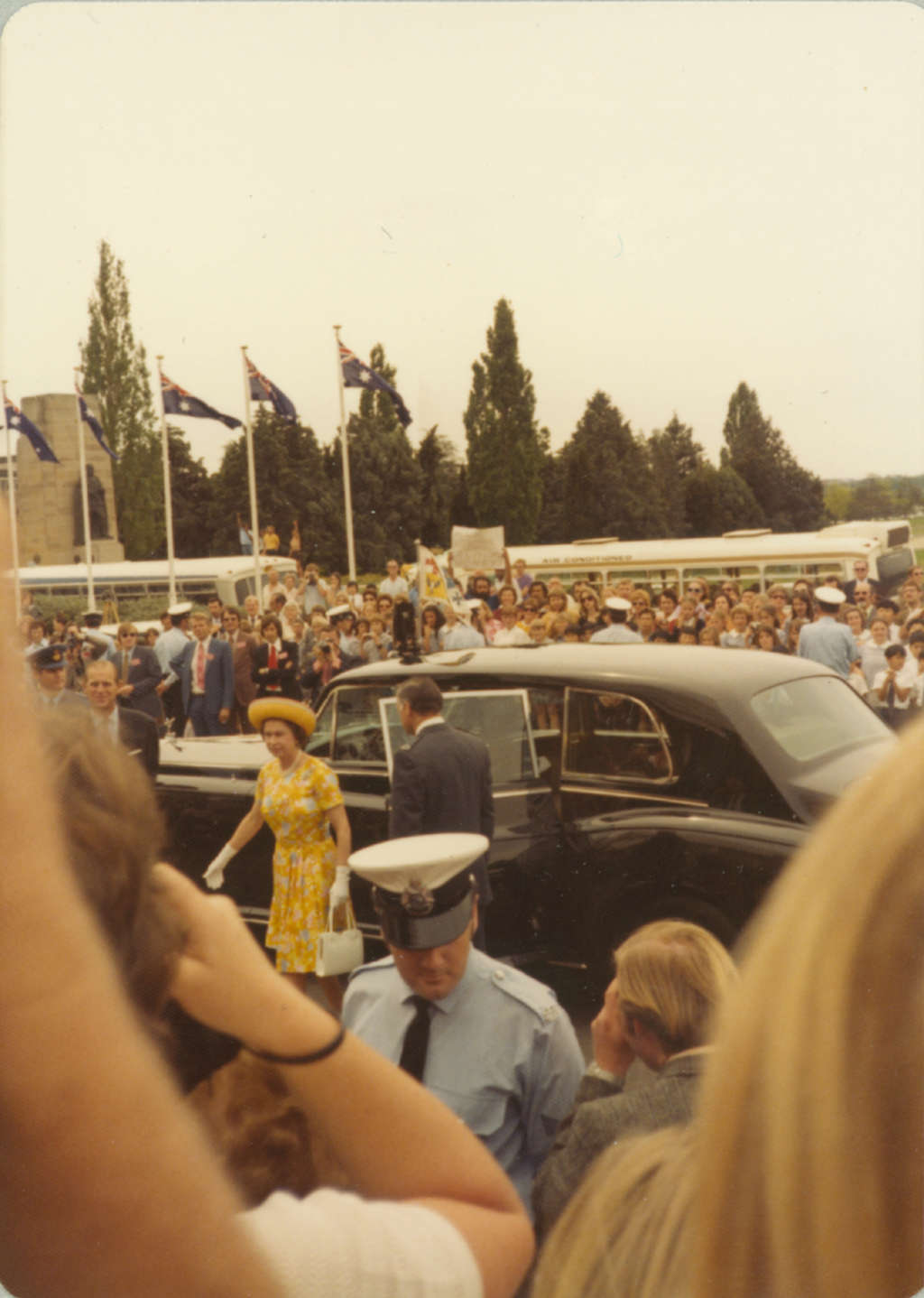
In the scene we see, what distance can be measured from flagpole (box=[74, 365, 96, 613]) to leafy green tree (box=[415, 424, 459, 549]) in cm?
25

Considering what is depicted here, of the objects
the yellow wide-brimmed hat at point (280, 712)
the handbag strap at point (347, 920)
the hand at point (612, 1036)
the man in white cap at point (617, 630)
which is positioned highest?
the man in white cap at point (617, 630)

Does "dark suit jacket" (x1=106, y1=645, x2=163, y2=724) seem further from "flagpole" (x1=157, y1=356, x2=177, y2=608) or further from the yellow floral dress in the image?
the yellow floral dress

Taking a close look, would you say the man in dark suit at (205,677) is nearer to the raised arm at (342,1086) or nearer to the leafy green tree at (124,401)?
the leafy green tree at (124,401)

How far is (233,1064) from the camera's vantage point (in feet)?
1.61

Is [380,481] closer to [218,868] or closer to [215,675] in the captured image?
[218,868]

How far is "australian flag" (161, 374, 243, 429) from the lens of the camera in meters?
0.77

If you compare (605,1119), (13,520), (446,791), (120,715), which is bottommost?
(605,1119)

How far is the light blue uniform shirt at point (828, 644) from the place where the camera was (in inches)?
62.2

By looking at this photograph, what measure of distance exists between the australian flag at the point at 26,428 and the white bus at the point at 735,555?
1.38 ft

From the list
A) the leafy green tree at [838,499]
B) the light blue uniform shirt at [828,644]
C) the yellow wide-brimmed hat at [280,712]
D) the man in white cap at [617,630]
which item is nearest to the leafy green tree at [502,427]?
the leafy green tree at [838,499]

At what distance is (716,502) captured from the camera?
93 cm

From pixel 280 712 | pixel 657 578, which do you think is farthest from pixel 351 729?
pixel 657 578

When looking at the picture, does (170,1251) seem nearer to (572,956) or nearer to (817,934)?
(817,934)

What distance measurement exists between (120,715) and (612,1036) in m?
0.49
